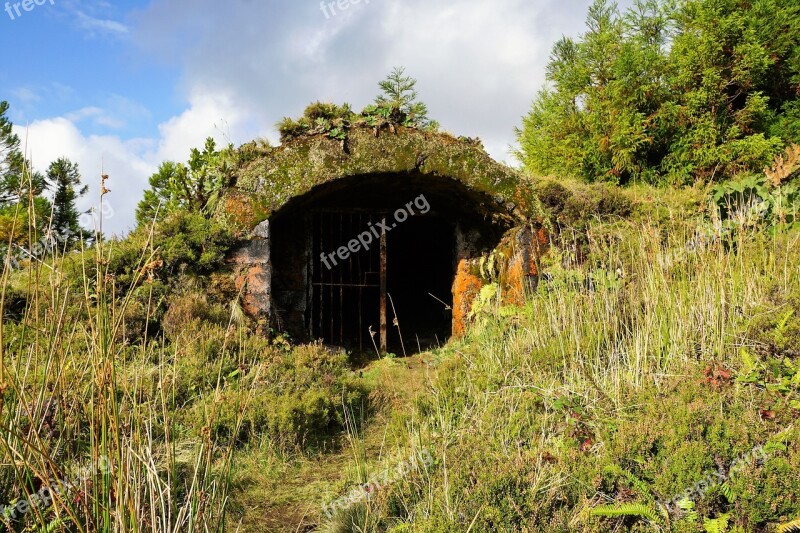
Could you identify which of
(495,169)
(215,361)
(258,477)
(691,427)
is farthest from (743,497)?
(495,169)

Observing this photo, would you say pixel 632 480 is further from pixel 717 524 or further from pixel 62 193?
pixel 62 193

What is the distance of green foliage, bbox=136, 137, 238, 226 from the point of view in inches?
260

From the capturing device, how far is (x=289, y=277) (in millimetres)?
7098

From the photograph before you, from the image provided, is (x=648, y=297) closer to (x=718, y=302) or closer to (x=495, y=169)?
(x=718, y=302)

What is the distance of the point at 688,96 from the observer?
9375 millimetres

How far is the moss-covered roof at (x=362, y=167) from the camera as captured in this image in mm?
6277

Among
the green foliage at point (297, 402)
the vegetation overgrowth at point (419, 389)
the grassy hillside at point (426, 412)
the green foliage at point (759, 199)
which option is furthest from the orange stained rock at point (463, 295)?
the green foliage at point (759, 199)

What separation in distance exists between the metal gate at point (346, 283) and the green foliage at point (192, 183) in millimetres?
1233

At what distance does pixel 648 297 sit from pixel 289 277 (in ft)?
13.2

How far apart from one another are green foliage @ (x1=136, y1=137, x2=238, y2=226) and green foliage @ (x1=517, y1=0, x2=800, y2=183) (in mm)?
5944

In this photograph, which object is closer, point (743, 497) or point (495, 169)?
point (743, 497)

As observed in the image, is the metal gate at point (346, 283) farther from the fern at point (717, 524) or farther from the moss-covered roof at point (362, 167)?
the fern at point (717, 524)

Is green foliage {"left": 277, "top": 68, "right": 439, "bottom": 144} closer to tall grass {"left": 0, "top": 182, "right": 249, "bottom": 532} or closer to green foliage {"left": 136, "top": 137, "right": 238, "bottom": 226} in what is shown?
green foliage {"left": 136, "top": 137, "right": 238, "bottom": 226}

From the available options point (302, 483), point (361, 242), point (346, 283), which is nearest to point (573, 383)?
point (302, 483)
